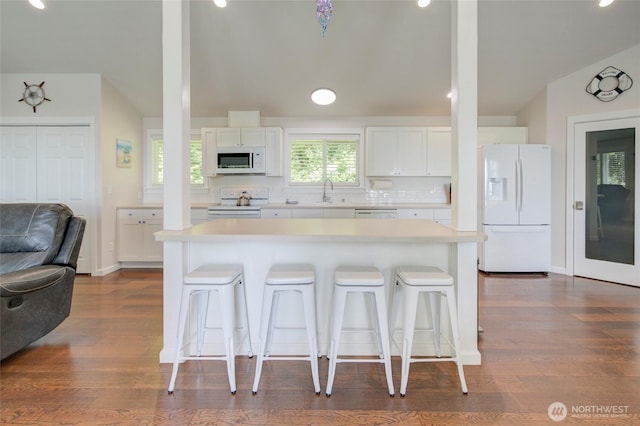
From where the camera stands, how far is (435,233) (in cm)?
207

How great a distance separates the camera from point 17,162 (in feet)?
13.7

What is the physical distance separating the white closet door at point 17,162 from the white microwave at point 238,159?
7.51ft

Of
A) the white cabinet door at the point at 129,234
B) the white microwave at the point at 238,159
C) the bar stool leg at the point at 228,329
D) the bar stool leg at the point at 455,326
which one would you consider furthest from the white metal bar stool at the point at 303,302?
the white cabinet door at the point at 129,234

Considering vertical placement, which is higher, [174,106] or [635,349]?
[174,106]

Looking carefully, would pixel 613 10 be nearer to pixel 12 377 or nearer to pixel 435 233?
pixel 435 233

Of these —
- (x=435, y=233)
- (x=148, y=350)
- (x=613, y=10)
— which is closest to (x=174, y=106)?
(x=148, y=350)

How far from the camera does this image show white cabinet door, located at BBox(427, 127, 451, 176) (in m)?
4.79

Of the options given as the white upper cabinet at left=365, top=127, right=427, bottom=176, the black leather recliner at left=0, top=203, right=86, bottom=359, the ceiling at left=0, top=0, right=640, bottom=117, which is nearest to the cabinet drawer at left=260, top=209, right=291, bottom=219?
the white upper cabinet at left=365, top=127, right=427, bottom=176

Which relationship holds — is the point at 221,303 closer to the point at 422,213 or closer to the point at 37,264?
the point at 37,264

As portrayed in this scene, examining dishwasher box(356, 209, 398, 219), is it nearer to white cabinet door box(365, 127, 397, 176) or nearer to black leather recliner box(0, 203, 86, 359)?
white cabinet door box(365, 127, 397, 176)

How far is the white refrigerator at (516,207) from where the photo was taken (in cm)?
429

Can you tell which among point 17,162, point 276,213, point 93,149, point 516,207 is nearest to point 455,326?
point 276,213

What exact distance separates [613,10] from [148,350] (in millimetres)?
5187

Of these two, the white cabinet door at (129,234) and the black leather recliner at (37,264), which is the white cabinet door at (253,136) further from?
the black leather recliner at (37,264)
